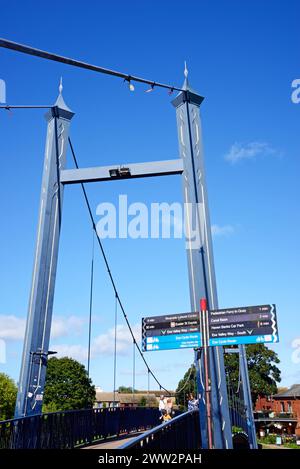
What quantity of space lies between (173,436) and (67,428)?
13.4 ft

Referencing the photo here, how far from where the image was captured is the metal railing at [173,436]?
4.52m

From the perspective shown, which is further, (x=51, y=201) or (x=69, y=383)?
(x=69, y=383)

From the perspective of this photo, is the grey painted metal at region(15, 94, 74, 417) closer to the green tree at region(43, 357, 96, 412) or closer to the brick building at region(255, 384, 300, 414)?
the green tree at region(43, 357, 96, 412)

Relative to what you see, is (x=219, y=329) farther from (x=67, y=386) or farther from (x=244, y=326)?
(x=67, y=386)

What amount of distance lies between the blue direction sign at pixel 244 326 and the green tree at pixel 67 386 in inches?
2007

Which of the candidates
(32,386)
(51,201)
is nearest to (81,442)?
(32,386)

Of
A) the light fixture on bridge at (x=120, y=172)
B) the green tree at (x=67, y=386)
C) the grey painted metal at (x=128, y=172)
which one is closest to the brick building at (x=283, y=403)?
the green tree at (x=67, y=386)

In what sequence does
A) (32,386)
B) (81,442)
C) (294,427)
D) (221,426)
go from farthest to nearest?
(294,427) → (81,442) → (32,386) → (221,426)
